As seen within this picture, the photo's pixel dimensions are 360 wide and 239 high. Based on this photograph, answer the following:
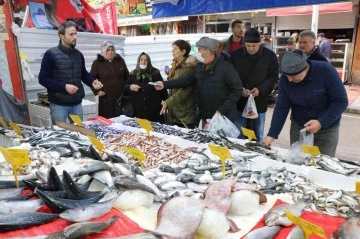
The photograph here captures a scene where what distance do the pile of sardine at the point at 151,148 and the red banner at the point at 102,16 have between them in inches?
194

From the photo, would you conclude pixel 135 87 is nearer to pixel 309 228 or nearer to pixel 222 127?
pixel 222 127

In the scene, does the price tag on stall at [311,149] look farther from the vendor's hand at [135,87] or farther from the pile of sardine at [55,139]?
the vendor's hand at [135,87]

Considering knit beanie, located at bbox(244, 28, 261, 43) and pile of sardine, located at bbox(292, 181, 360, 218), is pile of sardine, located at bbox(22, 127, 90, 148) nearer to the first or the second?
pile of sardine, located at bbox(292, 181, 360, 218)

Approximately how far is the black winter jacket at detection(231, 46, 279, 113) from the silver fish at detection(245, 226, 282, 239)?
307 centimetres

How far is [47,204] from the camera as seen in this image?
1780mm

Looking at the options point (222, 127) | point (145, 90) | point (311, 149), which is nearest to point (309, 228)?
point (311, 149)

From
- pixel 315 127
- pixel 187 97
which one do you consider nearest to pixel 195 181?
pixel 315 127

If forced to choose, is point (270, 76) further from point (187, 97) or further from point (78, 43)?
point (78, 43)

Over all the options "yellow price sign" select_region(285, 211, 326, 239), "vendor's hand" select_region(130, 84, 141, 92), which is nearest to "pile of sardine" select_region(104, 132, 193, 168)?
"vendor's hand" select_region(130, 84, 141, 92)

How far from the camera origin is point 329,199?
7.00ft

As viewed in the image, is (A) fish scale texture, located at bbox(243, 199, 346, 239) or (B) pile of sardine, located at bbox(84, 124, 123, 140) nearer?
(A) fish scale texture, located at bbox(243, 199, 346, 239)

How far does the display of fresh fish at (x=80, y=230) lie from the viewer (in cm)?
149

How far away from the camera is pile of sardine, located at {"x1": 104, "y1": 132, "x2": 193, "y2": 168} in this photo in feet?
9.86

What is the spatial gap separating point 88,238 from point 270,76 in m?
3.78
